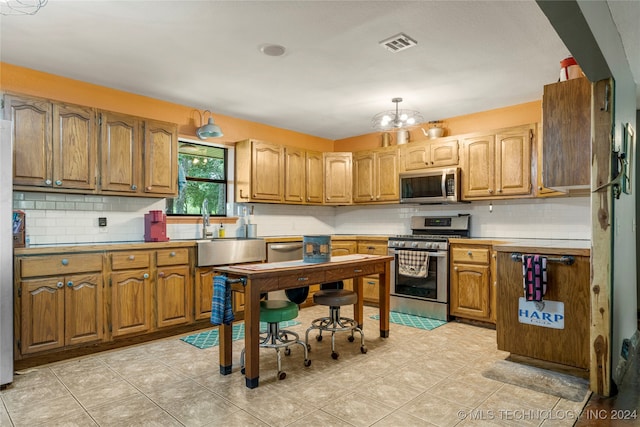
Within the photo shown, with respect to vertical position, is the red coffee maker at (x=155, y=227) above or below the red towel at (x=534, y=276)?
above

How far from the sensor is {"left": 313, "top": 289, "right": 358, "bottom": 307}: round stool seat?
11.1 feet

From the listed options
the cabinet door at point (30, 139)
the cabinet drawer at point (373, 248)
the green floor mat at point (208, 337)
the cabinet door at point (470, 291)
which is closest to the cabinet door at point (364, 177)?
the cabinet drawer at point (373, 248)

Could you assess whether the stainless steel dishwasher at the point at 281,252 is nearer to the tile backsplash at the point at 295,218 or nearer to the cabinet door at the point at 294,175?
the tile backsplash at the point at 295,218

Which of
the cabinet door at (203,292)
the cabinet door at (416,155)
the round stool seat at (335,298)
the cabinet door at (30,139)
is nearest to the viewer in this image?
the cabinet door at (30,139)

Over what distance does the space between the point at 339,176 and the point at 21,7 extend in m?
4.18

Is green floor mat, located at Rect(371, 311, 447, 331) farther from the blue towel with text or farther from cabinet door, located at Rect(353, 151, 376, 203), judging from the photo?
the blue towel with text

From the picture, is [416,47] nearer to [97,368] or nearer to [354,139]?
[354,139]

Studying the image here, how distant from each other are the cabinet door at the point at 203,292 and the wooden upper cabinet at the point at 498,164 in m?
3.19

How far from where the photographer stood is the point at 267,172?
17.1 ft

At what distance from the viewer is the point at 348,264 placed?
3.36 m

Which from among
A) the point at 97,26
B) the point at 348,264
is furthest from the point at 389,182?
the point at 97,26

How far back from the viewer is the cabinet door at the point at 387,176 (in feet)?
17.9

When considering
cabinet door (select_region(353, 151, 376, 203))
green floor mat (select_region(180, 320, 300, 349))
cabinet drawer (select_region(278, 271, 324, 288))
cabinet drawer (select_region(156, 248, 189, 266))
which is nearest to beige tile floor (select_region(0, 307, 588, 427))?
green floor mat (select_region(180, 320, 300, 349))

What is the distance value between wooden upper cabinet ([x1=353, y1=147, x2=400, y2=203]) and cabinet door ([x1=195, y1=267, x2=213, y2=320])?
103 inches
